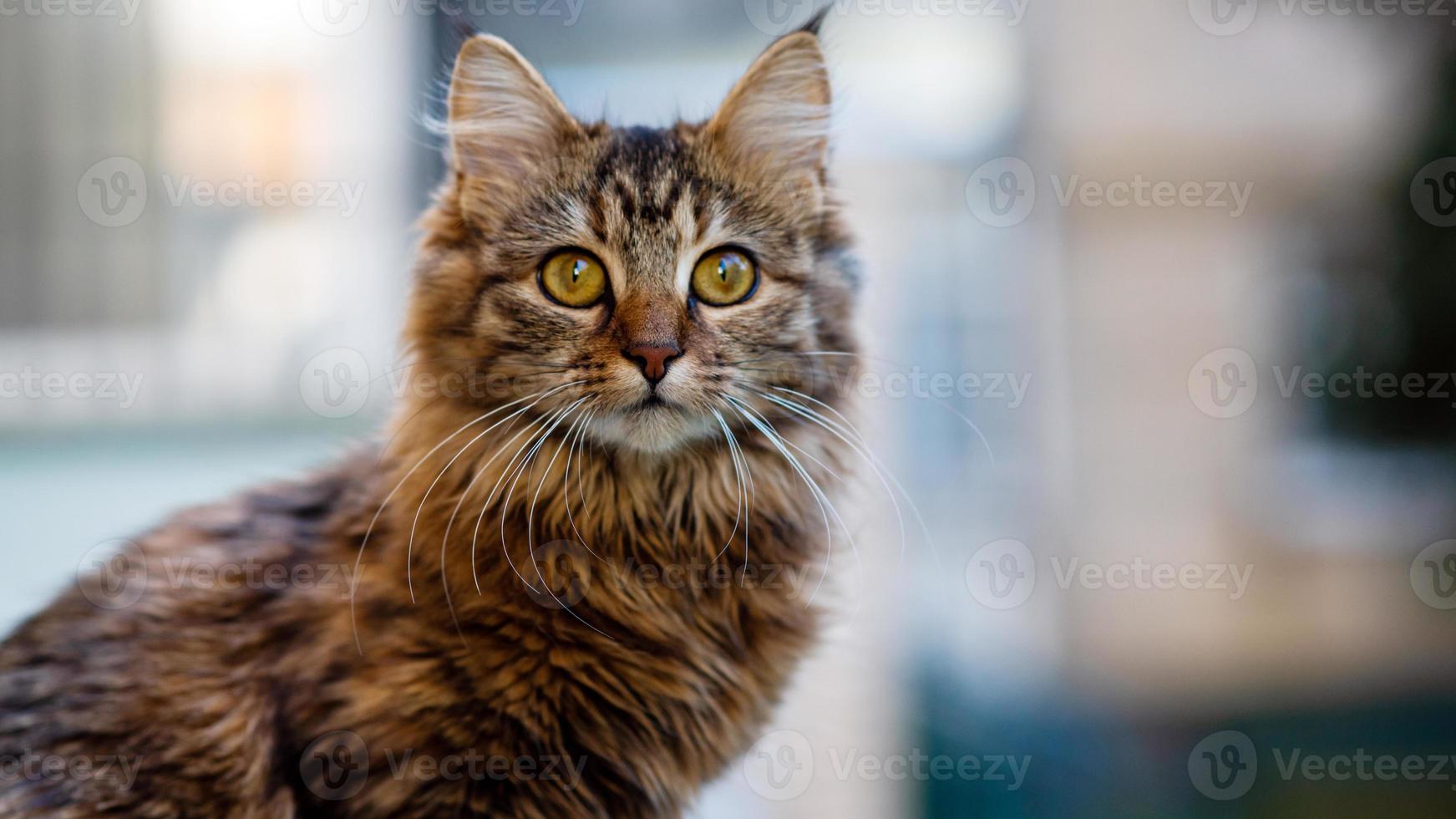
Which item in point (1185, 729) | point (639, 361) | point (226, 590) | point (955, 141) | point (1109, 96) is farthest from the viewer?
point (1109, 96)

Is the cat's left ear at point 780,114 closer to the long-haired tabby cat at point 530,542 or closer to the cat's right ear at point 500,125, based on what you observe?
the long-haired tabby cat at point 530,542

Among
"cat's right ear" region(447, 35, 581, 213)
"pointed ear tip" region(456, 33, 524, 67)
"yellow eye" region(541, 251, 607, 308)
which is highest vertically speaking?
"pointed ear tip" region(456, 33, 524, 67)

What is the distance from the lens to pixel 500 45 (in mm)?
1018

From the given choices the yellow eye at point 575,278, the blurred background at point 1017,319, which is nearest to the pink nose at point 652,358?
the yellow eye at point 575,278

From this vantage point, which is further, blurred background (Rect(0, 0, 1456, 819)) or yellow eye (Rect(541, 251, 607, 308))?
blurred background (Rect(0, 0, 1456, 819))

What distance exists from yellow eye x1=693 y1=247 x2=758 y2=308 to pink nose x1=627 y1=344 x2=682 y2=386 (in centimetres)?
12

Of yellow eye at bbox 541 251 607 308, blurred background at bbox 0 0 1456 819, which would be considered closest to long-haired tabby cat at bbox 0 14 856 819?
yellow eye at bbox 541 251 607 308

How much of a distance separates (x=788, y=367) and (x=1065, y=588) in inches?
72.1

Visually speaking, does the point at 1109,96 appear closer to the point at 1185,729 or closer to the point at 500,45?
the point at 1185,729

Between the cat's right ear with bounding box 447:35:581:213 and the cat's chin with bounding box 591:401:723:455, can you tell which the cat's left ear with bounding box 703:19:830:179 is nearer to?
the cat's right ear with bounding box 447:35:581:213

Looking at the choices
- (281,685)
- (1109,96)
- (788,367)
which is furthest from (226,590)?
(1109,96)

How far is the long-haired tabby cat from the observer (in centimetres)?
92

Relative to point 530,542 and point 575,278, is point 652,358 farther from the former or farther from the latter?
point 530,542

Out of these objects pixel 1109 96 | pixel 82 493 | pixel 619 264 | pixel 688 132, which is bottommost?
pixel 82 493
